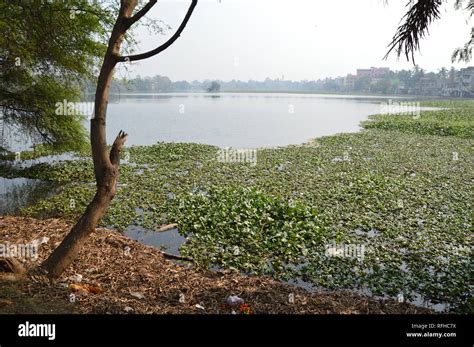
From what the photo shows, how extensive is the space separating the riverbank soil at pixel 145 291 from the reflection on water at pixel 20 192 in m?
3.73

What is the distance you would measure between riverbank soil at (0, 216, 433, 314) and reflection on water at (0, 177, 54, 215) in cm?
373

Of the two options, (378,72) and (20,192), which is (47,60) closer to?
(20,192)

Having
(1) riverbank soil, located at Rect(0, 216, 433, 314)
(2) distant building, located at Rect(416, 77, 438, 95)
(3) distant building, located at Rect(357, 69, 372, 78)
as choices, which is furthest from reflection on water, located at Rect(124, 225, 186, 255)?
(3) distant building, located at Rect(357, 69, 372, 78)

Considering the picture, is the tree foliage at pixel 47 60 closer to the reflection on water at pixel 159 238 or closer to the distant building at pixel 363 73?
the reflection on water at pixel 159 238

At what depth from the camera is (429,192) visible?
429 inches

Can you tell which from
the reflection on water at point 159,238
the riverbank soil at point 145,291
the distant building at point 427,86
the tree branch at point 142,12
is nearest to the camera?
the riverbank soil at point 145,291

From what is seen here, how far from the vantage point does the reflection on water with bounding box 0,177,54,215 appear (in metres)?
9.63

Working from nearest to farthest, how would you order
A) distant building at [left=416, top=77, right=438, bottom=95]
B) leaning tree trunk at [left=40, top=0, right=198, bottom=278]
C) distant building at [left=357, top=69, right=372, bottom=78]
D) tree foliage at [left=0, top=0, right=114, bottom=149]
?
leaning tree trunk at [left=40, top=0, right=198, bottom=278] → tree foliage at [left=0, top=0, right=114, bottom=149] → distant building at [left=416, top=77, right=438, bottom=95] → distant building at [left=357, top=69, right=372, bottom=78]

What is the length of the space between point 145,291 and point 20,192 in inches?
319

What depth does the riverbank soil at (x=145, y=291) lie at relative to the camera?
13.5ft

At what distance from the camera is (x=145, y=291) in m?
4.77

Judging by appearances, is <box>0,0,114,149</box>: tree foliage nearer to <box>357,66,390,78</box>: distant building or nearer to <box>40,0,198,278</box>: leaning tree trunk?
<box>40,0,198,278</box>: leaning tree trunk

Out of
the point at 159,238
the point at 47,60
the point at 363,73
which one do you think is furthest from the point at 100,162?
the point at 363,73

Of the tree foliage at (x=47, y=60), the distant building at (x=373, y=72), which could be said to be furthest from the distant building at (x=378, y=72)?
the tree foliage at (x=47, y=60)
